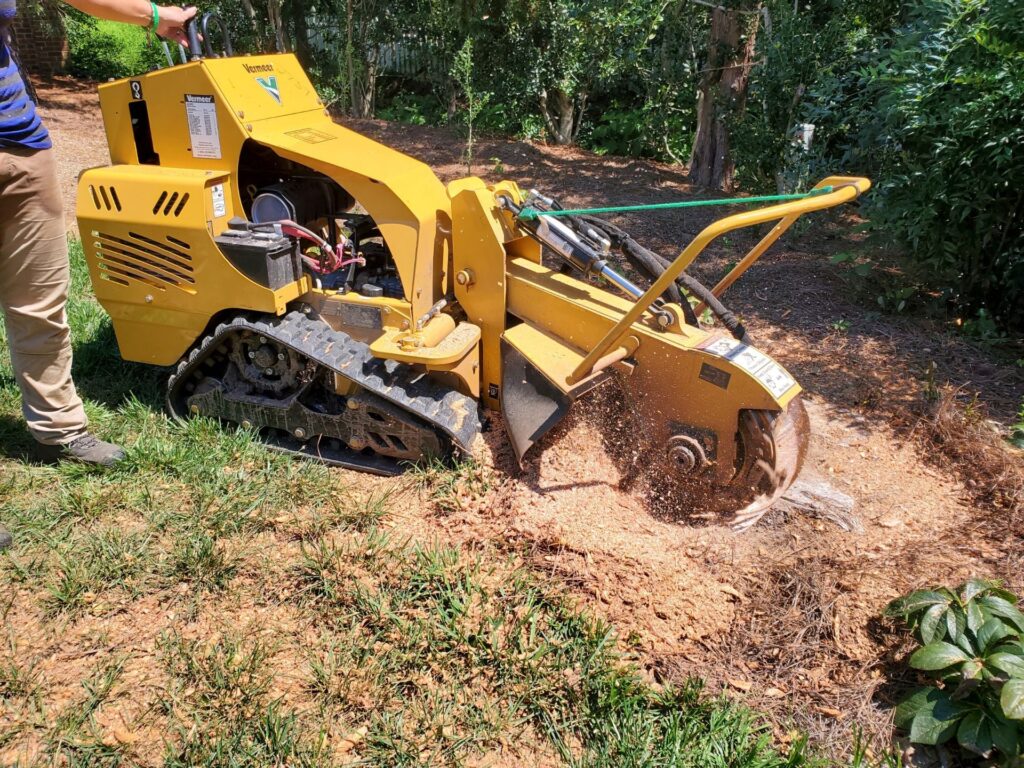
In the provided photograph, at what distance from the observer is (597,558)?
3322 millimetres

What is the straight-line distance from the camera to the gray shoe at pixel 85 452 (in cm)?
398

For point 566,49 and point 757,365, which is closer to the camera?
point 757,365

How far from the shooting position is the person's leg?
11.7 feet

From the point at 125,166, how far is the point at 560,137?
8440mm

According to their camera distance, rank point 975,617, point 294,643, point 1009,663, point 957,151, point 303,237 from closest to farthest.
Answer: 1. point 1009,663
2. point 975,617
3. point 294,643
4. point 303,237
5. point 957,151

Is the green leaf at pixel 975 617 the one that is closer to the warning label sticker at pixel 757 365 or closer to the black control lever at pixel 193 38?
the warning label sticker at pixel 757 365

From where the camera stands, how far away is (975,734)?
247cm

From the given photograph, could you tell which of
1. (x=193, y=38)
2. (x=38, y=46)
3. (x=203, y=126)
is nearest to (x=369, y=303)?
(x=203, y=126)

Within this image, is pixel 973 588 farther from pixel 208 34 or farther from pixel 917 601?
pixel 208 34

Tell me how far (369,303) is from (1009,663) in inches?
121

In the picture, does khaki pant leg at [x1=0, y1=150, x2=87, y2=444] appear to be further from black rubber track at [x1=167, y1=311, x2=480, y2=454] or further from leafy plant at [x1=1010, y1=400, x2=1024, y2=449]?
leafy plant at [x1=1010, y1=400, x2=1024, y2=449]

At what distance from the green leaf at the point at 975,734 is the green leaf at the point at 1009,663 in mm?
176

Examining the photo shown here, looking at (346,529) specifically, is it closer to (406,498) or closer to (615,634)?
(406,498)

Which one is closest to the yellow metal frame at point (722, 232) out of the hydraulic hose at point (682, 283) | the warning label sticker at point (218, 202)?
the hydraulic hose at point (682, 283)
